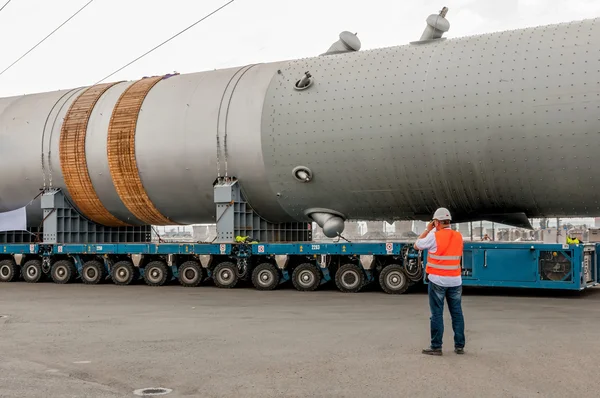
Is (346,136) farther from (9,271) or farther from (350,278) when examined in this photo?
(9,271)

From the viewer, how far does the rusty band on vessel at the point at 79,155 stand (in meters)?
15.8

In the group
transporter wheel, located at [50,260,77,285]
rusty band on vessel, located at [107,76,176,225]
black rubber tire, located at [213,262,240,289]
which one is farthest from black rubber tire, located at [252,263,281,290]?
transporter wheel, located at [50,260,77,285]

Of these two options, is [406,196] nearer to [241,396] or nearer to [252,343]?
[252,343]

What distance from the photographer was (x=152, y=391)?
5676 millimetres

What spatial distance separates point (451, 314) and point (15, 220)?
542 inches

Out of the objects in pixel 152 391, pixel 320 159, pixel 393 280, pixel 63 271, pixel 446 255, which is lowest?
pixel 152 391

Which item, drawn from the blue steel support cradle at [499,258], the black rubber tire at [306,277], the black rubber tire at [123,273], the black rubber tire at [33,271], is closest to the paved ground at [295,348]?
the blue steel support cradle at [499,258]

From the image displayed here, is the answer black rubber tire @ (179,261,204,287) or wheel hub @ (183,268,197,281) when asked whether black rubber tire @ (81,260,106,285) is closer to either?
black rubber tire @ (179,261,204,287)

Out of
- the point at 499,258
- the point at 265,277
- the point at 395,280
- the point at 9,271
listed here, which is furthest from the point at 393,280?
the point at 9,271

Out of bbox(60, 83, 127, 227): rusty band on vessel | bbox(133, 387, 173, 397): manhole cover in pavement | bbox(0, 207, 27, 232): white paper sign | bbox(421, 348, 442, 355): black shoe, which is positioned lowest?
bbox(133, 387, 173, 397): manhole cover in pavement

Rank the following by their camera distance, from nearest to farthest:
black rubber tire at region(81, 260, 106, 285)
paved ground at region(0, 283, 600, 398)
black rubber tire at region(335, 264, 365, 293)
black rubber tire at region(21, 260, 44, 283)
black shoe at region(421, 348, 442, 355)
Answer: paved ground at region(0, 283, 600, 398)
black shoe at region(421, 348, 442, 355)
black rubber tire at region(335, 264, 365, 293)
black rubber tire at region(81, 260, 106, 285)
black rubber tire at region(21, 260, 44, 283)

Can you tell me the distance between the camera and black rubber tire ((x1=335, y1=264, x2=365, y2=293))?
44.4 ft

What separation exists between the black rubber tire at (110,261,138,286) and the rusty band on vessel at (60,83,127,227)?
4.68 ft

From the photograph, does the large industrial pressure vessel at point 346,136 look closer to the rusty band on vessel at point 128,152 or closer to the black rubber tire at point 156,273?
the rusty band on vessel at point 128,152
